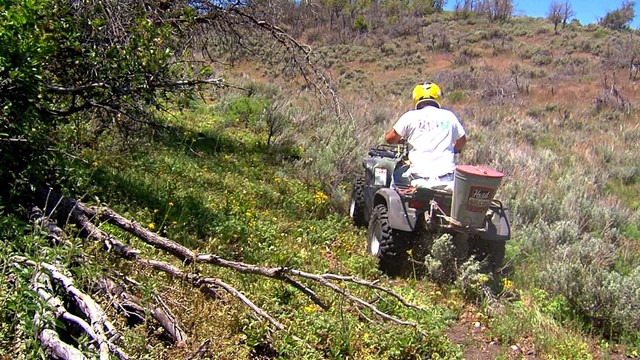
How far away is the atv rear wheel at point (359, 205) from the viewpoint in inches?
242

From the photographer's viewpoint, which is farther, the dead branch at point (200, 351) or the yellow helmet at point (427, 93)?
the yellow helmet at point (427, 93)

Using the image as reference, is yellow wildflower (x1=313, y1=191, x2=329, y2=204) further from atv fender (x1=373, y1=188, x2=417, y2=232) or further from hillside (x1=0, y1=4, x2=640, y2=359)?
atv fender (x1=373, y1=188, x2=417, y2=232)

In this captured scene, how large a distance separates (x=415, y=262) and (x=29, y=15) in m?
3.52

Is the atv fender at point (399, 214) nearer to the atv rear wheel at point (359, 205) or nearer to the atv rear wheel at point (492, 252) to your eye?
the atv rear wheel at point (492, 252)

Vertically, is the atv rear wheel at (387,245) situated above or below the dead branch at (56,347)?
below

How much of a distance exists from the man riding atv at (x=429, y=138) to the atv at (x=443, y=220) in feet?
0.53

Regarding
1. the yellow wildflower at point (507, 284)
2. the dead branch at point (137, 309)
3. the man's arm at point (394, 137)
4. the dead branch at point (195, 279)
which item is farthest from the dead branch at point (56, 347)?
the man's arm at point (394, 137)

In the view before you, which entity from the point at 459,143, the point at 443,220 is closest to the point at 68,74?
the point at 443,220

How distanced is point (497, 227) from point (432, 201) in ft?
2.02

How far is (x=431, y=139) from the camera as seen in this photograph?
16.5ft

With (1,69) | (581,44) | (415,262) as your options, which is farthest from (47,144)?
(581,44)

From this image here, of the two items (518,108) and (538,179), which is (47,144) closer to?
(538,179)

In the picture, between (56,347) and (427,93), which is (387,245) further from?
(56,347)

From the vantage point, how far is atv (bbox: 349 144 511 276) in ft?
13.8
